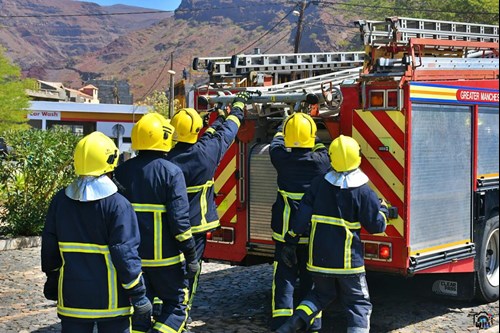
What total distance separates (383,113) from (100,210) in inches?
103

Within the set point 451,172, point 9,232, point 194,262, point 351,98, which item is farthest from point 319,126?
point 9,232

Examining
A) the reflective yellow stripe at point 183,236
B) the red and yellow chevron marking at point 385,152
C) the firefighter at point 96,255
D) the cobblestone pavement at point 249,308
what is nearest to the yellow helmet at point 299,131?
the red and yellow chevron marking at point 385,152

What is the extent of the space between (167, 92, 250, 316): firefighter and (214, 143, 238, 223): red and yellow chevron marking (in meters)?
0.93

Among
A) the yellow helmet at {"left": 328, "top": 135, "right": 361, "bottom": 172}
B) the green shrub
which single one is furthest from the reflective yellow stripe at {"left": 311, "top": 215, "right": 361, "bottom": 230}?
the green shrub

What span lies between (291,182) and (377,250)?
2.93 feet

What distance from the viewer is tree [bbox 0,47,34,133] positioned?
34875 mm

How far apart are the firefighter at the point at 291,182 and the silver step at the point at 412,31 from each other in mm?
1145

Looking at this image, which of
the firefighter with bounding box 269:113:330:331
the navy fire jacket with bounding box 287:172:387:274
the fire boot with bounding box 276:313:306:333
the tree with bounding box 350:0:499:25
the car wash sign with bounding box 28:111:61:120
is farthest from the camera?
the car wash sign with bounding box 28:111:61:120

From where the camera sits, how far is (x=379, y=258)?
5.93 m

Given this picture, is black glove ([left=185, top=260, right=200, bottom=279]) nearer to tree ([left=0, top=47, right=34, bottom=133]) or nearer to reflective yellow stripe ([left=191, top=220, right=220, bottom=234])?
reflective yellow stripe ([left=191, top=220, right=220, bottom=234])

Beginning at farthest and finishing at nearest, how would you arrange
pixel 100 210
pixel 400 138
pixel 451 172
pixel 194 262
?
pixel 451 172, pixel 400 138, pixel 194 262, pixel 100 210

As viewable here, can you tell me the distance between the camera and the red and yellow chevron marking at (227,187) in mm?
6953

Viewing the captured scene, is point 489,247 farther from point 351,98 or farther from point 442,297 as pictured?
point 351,98

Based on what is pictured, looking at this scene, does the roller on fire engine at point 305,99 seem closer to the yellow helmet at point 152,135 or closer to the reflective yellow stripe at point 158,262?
the yellow helmet at point 152,135
